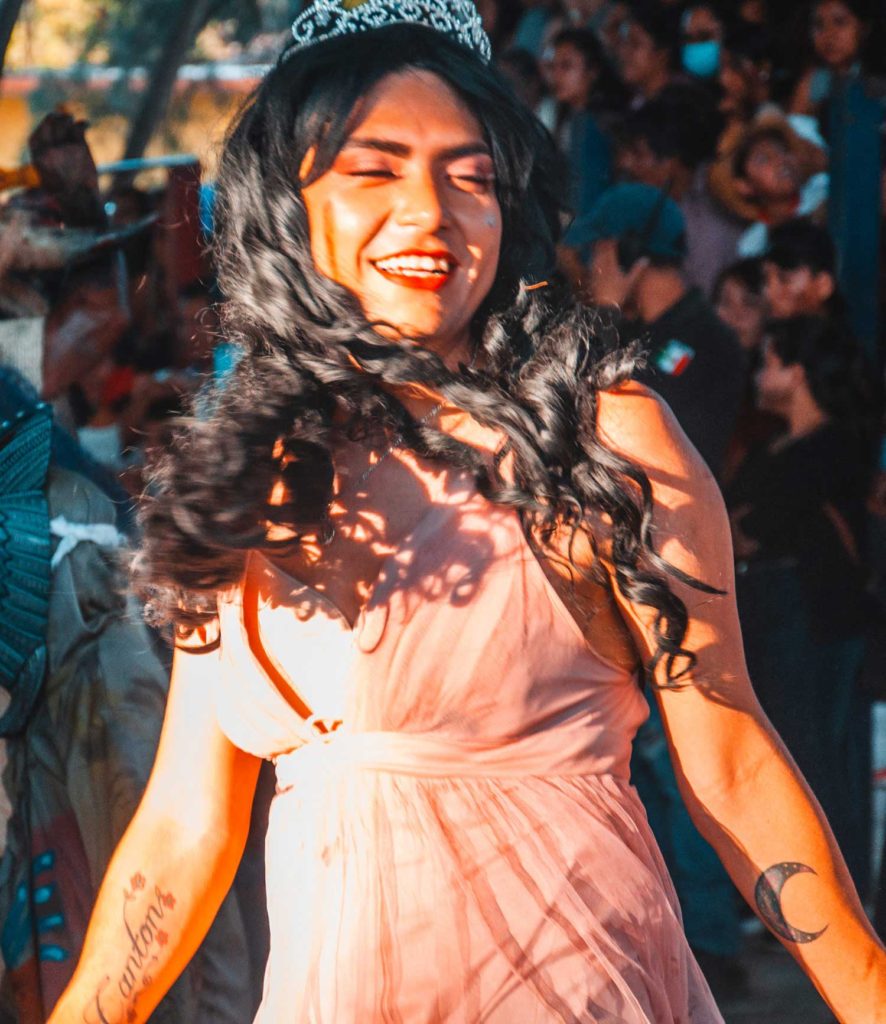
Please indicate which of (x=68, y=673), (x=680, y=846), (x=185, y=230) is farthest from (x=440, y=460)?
(x=185, y=230)

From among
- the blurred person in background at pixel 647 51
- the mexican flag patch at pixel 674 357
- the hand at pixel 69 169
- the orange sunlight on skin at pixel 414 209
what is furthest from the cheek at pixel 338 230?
the blurred person in background at pixel 647 51

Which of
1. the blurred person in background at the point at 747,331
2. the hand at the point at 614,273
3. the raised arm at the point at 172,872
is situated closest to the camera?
the raised arm at the point at 172,872

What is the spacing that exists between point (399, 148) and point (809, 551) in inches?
119

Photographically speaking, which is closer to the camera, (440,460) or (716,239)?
(440,460)

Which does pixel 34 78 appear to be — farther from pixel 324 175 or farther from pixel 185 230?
pixel 324 175

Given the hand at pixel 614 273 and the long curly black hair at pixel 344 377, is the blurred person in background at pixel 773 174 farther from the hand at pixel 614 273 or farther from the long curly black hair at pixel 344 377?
the long curly black hair at pixel 344 377

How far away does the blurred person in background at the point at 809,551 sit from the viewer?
4.57 metres

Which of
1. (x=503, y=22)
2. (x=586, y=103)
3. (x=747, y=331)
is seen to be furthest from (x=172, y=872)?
(x=503, y=22)

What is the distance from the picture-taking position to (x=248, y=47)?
461 inches

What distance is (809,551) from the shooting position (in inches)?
181

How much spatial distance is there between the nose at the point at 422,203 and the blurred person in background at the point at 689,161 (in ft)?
10.9

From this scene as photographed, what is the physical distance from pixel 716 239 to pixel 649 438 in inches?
162

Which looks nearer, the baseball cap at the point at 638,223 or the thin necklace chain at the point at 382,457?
the thin necklace chain at the point at 382,457

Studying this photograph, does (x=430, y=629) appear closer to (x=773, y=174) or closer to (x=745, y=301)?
(x=745, y=301)
